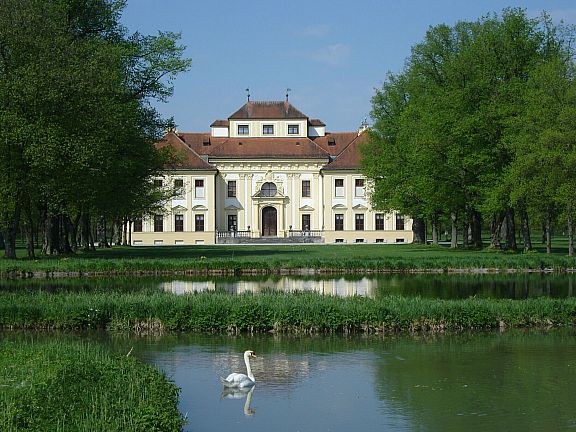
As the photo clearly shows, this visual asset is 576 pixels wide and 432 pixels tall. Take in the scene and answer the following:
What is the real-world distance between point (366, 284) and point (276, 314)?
11.5 metres

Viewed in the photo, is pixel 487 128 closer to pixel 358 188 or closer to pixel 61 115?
pixel 61 115

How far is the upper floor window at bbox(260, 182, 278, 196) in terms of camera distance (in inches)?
3108

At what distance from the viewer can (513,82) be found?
154 feet

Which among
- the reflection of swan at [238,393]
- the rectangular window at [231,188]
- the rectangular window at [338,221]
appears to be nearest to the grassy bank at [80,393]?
the reflection of swan at [238,393]

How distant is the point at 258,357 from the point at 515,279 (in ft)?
61.5

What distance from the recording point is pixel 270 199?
78.5 m

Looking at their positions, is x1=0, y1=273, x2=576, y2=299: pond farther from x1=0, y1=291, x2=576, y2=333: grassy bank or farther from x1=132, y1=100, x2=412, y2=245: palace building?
x1=132, y1=100, x2=412, y2=245: palace building

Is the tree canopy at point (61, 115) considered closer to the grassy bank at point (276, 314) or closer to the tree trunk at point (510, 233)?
the grassy bank at point (276, 314)

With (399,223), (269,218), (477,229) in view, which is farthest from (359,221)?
(477,229)

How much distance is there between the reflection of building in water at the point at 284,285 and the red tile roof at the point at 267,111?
49285 millimetres

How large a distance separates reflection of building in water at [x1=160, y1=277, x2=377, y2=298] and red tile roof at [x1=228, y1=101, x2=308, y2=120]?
162ft

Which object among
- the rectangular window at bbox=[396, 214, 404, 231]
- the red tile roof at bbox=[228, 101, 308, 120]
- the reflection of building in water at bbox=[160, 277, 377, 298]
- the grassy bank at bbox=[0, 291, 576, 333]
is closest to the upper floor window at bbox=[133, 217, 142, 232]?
the red tile roof at bbox=[228, 101, 308, 120]

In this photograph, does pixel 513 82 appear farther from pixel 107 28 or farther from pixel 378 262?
pixel 107 28

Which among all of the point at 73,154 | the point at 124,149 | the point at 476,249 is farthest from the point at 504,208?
the point at 73,154
